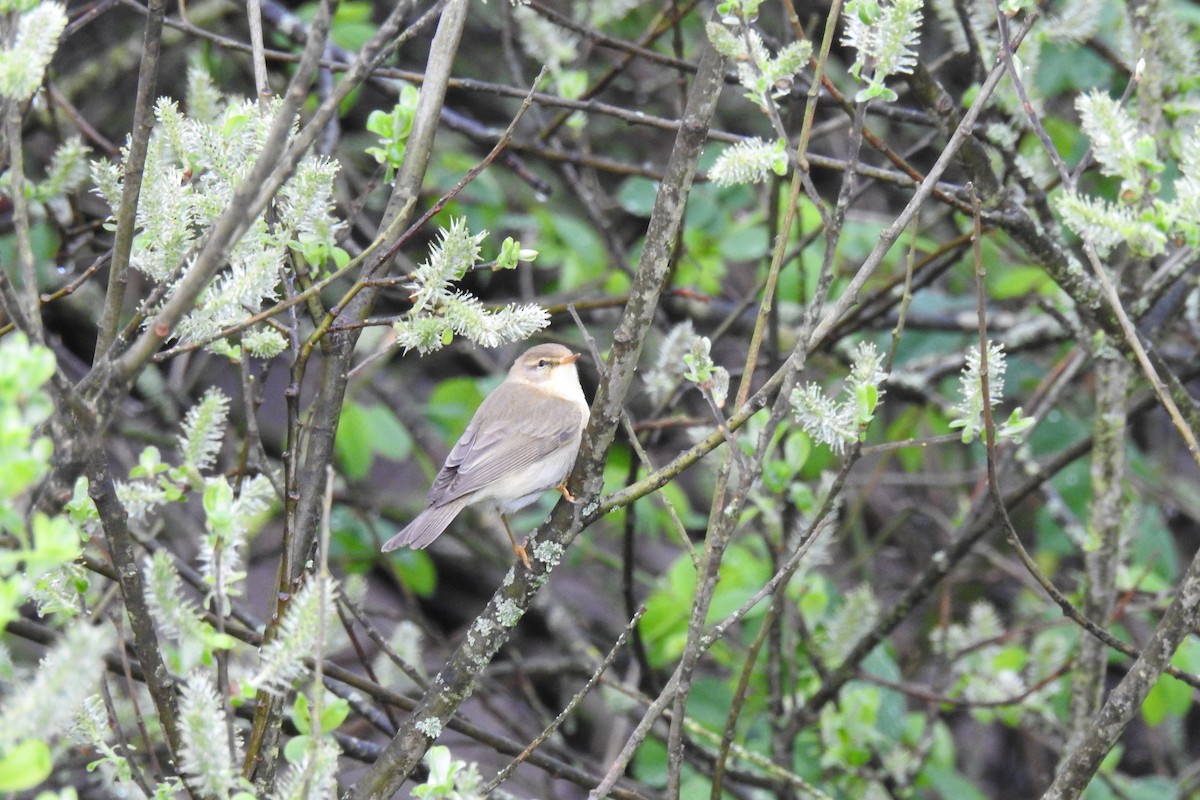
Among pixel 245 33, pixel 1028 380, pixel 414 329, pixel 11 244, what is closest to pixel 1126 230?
pixel 414 329

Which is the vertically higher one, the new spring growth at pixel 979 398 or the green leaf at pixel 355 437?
the new spring growth at pixel 979 398

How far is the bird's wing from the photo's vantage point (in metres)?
4.18

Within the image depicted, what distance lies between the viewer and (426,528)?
3904 mm

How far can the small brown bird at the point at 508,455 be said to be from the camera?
4.13 meters

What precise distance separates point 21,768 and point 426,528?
252cm

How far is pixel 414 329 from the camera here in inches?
90.2

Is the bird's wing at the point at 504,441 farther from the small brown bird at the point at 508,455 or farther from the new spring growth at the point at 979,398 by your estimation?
the new spring growth at the point at 979,398

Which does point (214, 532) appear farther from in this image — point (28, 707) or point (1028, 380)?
point (1028, 380)

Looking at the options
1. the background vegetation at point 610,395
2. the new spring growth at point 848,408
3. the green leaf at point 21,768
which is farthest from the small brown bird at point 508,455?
the green leaf at point 21,768

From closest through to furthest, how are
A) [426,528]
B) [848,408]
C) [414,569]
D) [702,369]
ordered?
[702,369]
[848,408]
[426,528]
[414,569]

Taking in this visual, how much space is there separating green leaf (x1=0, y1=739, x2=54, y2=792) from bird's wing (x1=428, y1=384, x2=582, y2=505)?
269cm

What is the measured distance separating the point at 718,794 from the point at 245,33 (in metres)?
5.21

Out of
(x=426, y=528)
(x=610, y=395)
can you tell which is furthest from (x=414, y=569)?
(x=610, y=395)

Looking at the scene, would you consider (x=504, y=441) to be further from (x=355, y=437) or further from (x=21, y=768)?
(x=21, y=768)
